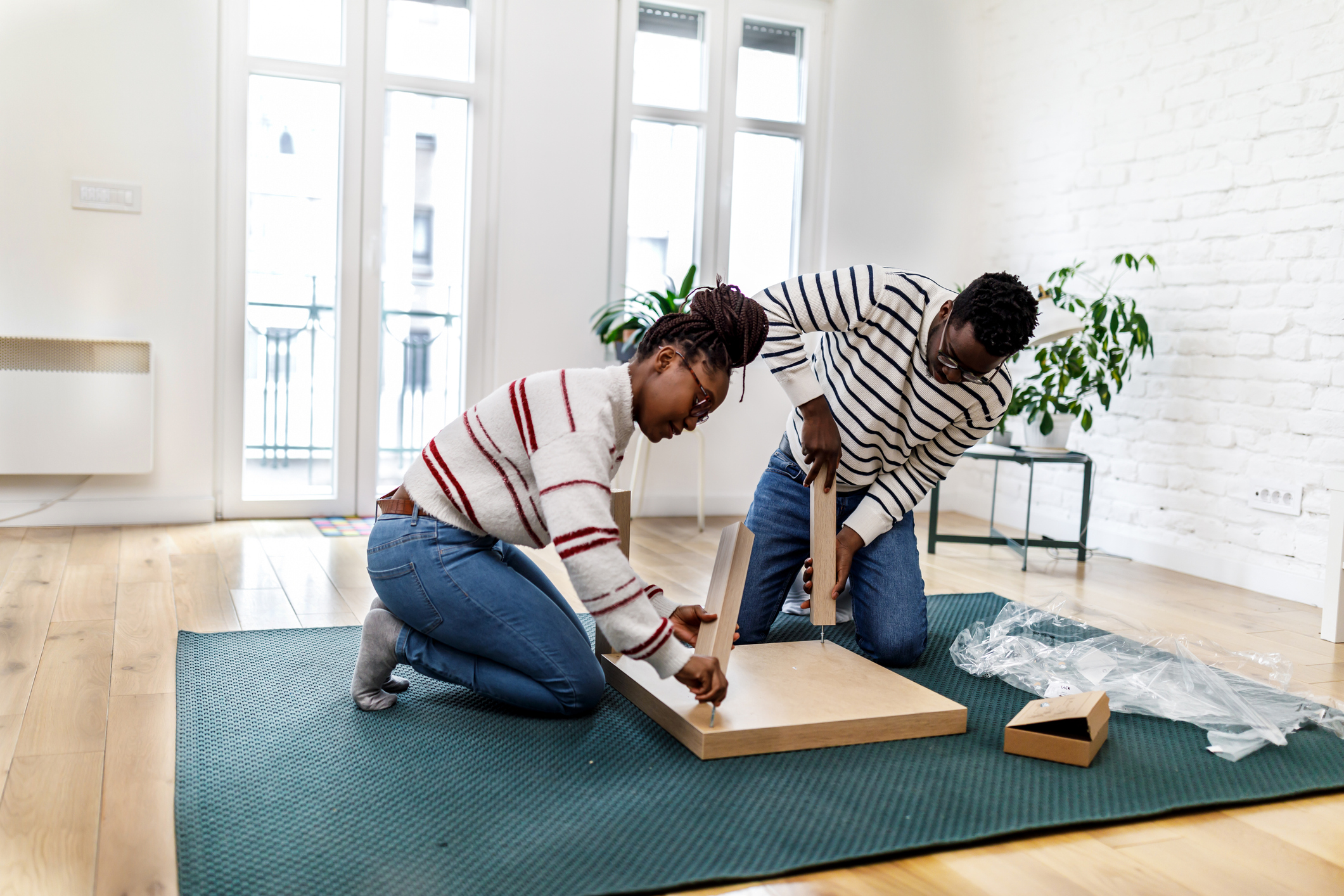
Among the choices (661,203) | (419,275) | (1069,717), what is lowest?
(1069,717)

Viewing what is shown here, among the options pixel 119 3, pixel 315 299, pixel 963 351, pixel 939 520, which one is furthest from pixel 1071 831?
pixel 119 3

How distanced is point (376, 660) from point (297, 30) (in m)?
2.77

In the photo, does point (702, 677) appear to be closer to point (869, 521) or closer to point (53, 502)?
point (869, 521)

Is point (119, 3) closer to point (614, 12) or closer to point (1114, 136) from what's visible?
point (614, 12)

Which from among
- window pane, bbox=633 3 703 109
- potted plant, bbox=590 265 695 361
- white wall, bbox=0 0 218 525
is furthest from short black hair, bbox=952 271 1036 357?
white wall, bbox=0 0 218 525

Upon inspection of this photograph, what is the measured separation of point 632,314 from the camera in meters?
3.90

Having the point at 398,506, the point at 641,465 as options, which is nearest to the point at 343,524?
the point at 641,465

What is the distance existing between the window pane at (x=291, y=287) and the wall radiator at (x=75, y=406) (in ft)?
1.18

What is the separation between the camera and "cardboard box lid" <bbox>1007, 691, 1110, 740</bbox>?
1.69 meters

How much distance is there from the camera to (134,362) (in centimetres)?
353

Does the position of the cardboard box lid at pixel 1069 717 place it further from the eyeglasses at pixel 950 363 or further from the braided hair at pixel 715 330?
the braided hair at pixel 715 330

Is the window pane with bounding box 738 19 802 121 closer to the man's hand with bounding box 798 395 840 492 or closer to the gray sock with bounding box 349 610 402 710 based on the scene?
the man's hand with bounding box 798 395 840 492

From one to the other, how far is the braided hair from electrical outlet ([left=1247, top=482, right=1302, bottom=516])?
224 cm

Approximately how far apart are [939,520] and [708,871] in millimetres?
3251
